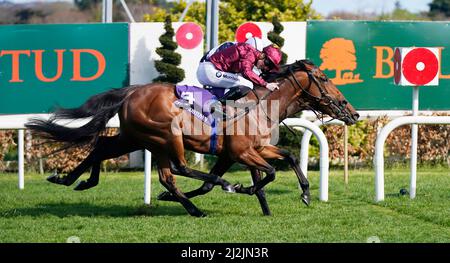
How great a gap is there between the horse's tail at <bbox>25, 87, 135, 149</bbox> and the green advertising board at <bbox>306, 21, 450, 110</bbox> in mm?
6797

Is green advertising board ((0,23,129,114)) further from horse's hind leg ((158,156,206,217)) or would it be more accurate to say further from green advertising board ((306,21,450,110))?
horse's hind leg ((158,156,206,217))

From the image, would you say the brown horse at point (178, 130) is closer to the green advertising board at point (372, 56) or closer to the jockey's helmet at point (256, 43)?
the jockey's helmet at point (256, 43)

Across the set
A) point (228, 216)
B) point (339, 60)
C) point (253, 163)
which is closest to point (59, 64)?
point (339, 60)

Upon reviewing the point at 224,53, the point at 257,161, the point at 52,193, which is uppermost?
the point at 224,53

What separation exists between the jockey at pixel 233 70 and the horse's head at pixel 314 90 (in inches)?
14.8

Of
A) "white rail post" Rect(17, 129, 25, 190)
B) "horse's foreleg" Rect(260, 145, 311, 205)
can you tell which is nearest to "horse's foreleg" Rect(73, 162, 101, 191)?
"horse's foreleg" Rect(260, 145, 311, 205)

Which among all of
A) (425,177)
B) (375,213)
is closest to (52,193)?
(375,213)

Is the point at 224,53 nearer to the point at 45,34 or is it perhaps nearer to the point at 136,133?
the point at 136,133

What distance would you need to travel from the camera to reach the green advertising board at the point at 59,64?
15.4m

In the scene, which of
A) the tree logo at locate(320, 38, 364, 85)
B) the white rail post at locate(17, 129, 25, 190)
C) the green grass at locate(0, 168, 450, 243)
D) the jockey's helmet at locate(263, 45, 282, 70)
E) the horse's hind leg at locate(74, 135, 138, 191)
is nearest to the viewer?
the green grass at locate(0, 168, 450, 243)

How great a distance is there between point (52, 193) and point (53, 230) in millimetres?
3152

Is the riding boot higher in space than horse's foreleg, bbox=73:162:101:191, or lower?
higher

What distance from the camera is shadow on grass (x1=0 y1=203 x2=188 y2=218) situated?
941cm

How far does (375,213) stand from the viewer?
922cm
